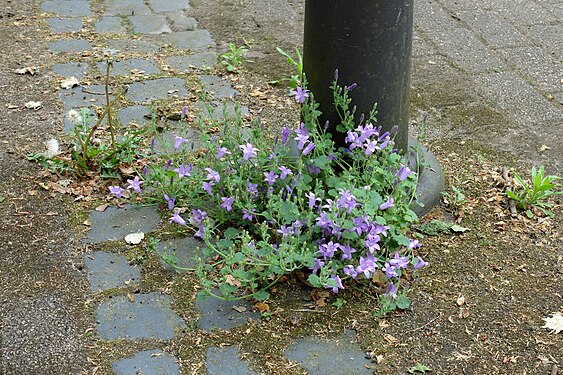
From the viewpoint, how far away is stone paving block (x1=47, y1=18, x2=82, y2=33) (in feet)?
15.9

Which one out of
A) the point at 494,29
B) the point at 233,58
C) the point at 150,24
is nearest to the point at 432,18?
the point at 494,29

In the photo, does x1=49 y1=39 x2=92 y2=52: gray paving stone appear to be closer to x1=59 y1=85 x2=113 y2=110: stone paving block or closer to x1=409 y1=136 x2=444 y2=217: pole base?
x1=59 y1=85 x2=113 y2=110: stone paving block

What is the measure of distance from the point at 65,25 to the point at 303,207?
9.00 ft

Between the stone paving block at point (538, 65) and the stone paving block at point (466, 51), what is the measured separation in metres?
0.10

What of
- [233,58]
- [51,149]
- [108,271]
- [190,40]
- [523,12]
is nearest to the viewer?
[108,271]

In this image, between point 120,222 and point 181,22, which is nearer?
point 120,222

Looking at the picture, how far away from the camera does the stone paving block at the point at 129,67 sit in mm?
4327

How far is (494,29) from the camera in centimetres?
493

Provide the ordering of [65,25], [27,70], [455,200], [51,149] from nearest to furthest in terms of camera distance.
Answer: [455,200] → [51,149] → [27,70] → [65,25]

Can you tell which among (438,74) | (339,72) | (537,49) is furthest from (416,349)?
(537,49)

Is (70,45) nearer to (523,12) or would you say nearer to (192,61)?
(192,61)

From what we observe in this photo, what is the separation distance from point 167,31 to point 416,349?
3.06 metres

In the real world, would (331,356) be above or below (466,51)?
below

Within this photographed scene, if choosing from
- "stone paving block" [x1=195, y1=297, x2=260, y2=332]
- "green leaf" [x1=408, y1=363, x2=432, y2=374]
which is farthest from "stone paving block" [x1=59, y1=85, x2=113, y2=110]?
"green leaf" [x1=408, y1=363, x2=432, y2=374]
